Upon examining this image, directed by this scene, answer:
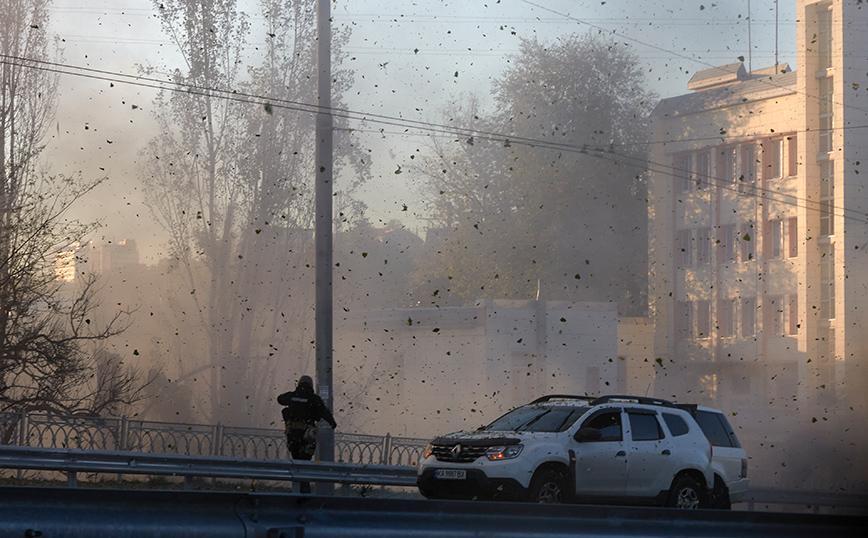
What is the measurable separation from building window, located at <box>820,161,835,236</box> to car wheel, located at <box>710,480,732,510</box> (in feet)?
96.4

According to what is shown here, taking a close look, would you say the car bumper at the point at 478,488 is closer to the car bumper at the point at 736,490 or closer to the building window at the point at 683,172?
the car bumper at the point at 736,490

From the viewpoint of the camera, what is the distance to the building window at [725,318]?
40.1 meters

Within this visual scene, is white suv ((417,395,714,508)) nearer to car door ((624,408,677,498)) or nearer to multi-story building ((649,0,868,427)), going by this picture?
car door ((624,408,677,498))

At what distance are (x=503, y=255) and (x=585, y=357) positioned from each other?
28.2 ft

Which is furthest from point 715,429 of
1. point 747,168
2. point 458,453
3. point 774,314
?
point 747,168

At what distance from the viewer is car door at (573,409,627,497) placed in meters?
10.1

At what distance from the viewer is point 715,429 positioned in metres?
12.6

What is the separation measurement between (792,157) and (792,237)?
3524 millimetres

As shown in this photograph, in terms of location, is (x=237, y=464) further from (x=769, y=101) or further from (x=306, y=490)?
(x=769, y=101)

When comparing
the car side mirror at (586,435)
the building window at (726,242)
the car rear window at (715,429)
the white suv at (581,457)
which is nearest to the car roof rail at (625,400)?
the white suv at (581,457)

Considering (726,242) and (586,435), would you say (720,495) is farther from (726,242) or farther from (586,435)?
(726,242)

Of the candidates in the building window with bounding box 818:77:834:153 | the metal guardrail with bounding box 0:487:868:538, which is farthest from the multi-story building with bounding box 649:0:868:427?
the metal guardrail with bounding box 0:487:868:538

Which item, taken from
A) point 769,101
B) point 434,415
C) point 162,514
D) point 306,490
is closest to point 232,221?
point 434,415

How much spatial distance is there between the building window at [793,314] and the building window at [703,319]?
3.80 metres
